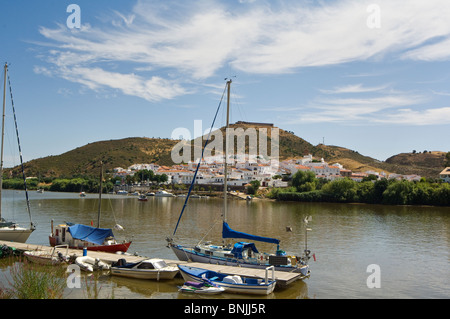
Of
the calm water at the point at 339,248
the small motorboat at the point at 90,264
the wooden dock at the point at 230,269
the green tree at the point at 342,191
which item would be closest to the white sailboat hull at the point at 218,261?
the wooden dock at the point at 230,269

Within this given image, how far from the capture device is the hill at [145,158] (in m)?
160

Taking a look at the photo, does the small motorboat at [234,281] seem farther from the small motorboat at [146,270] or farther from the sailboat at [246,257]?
the sailboat at [246,257]

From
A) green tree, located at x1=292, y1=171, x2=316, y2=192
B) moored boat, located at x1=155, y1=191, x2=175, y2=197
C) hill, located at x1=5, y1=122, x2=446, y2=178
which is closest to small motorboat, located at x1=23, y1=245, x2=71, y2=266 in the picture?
green tree, located at x1=292, y1=171, x2=316, y2=192

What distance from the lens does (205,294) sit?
19.0 meters

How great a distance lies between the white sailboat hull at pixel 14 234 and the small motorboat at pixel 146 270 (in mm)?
12244

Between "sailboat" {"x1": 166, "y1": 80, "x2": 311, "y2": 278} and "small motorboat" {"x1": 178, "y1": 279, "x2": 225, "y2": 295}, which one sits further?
"sailboat" {"x1": 166, "y1": 80, "x2": 311, "y2": 278}

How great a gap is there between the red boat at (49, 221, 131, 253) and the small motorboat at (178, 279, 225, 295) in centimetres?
941

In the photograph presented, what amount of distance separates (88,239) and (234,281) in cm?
1297

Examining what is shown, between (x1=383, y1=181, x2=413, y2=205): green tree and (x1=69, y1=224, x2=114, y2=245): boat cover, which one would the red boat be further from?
(x1=383, y1=181, x2=413, y2=205): green tree

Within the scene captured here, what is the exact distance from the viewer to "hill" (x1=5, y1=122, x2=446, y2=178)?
6314 inches

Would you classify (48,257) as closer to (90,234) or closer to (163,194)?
(90,234)

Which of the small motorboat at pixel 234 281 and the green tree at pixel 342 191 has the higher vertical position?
the green tree at pixel 342 191
